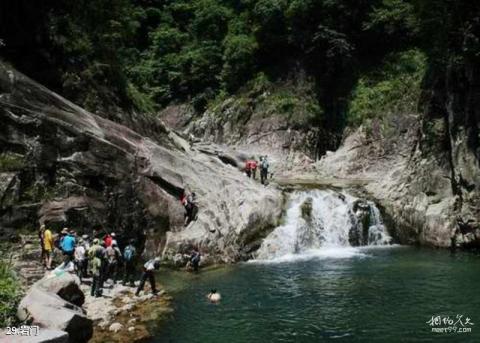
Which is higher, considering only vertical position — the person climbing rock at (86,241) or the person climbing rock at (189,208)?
the person climbing rock at (189,208)

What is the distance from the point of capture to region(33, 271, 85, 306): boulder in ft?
66.0

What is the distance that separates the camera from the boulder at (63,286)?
20.1 m

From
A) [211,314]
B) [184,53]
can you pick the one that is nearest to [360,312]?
[211,314]

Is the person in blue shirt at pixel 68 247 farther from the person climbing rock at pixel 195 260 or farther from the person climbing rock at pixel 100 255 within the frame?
the person climbing rock at pixel 195 260

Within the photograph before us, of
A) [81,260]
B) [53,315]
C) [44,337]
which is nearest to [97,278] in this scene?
[81,260]

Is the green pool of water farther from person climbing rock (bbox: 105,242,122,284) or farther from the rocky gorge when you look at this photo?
the rocky gorge

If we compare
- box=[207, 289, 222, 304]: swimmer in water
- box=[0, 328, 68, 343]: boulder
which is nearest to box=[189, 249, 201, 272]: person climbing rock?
box=[207, 289, 222, 304]: swimmer in water

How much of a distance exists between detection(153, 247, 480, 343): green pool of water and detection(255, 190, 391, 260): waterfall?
9.88 feet

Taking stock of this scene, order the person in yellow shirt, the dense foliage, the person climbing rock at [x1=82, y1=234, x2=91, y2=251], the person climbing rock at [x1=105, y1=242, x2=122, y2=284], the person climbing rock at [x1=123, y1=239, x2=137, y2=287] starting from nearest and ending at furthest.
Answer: the person climbing rock at [x1=105, y1=242, x2=122, y2=284], the person climbing rock at [x1=123, y1=239, x2=137, y2=287], the person in yellow shirt, the person climbing rock at [x1=82, y1=234, x2=91, y2=251], the dense foliage

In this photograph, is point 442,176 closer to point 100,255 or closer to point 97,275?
point 100,255

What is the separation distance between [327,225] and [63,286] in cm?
1928

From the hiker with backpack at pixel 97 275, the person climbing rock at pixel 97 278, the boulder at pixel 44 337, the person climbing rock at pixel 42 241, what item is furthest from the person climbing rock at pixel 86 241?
the boulder at pixel 44 337

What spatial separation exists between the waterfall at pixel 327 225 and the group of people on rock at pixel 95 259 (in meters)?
10.3

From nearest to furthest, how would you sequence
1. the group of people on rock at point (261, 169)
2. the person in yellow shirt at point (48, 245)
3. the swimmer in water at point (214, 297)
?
the swimmer in water at point (214, 297) → the person in yellow shirt at point (48, 245) → the group of people on rock at point (261, 169)
